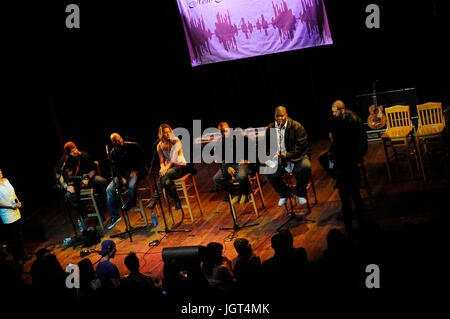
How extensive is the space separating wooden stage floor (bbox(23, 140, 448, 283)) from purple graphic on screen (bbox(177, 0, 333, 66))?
225 centimetres

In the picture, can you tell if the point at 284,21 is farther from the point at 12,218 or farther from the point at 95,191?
the point at 12,218

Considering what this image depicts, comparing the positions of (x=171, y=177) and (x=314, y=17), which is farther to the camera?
(x=314, y=17)

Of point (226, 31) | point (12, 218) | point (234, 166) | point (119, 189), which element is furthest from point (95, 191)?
point (226, 31)

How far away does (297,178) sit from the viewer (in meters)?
6.50

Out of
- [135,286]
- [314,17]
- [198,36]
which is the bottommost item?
[135,286]

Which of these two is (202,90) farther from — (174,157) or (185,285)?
(185,285)

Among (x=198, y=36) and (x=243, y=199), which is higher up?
(x=198, y=36)

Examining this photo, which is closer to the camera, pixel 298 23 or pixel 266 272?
pixel 266 272

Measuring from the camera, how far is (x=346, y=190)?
5.49m

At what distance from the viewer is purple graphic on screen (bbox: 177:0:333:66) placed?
25.3 feet

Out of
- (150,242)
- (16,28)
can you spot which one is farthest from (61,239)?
(16,28)

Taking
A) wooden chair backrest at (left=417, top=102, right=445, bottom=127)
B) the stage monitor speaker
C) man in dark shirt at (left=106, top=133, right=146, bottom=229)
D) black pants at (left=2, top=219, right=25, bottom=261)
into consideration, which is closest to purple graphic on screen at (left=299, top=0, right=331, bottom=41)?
wooden chair backrest at (left=417, top=102, right=445, bottom=127)

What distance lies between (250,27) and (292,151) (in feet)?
8.92
